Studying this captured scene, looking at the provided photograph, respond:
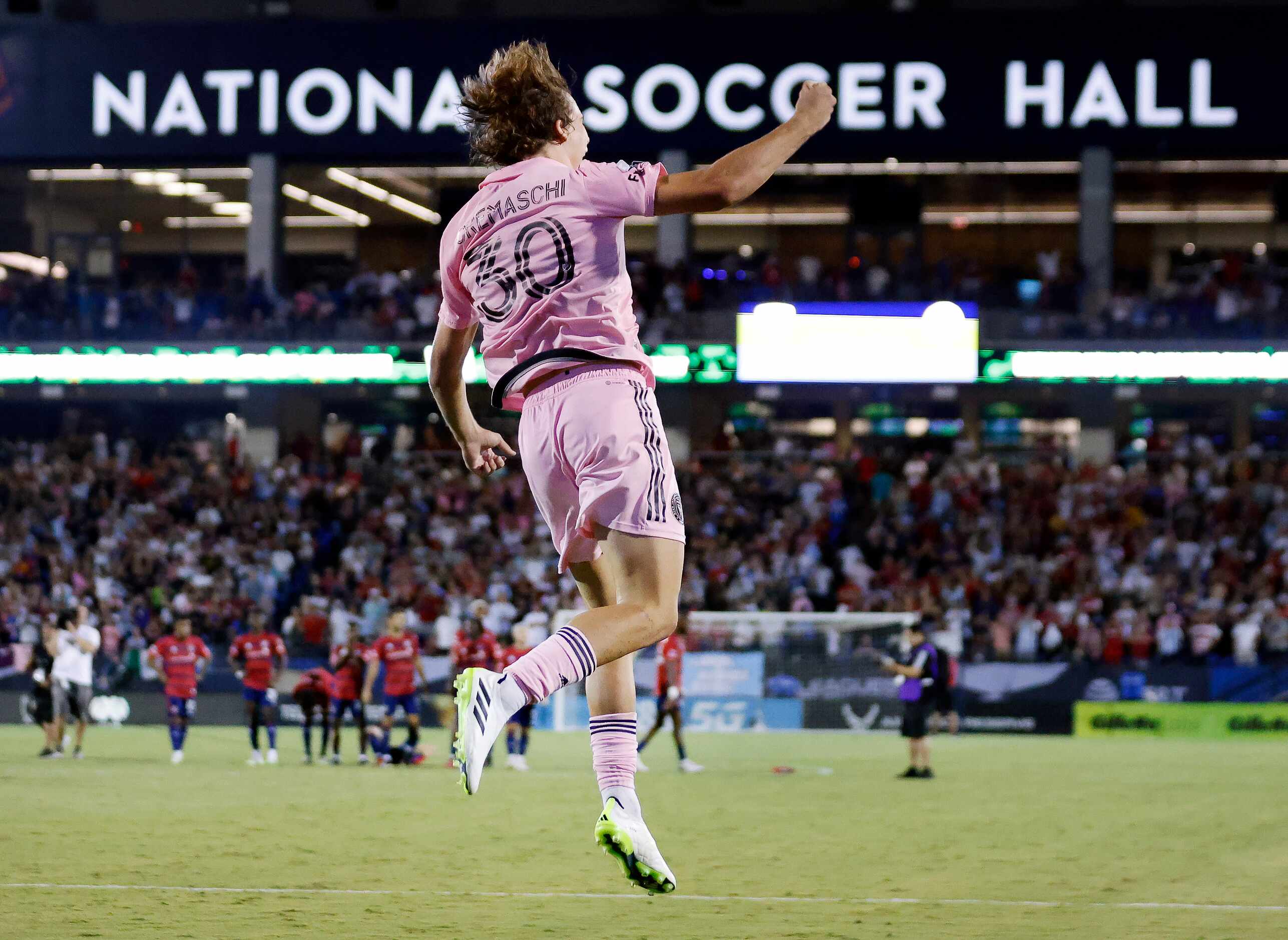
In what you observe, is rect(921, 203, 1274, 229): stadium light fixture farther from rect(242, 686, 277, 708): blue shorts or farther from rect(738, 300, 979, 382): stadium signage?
rect(242, 686, 277, 708): blue shorts

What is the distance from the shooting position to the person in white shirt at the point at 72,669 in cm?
2169

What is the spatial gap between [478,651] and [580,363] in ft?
50.9

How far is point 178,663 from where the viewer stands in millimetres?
21594

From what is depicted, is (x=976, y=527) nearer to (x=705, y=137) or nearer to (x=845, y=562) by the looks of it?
(x=845, y=562)

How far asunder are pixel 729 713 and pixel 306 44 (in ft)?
60.7

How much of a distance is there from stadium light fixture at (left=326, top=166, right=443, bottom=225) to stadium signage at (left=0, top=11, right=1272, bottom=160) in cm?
197

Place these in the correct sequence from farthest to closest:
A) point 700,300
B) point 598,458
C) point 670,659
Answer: point 700,300, point 670,659, point 598,458

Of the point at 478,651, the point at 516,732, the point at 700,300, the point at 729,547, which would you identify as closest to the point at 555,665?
the point at 478,651

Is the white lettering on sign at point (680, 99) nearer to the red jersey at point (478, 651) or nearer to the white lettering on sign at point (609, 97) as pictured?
the white lettering on sign at point (609, 97)

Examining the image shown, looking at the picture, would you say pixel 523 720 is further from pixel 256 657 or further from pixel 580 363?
pixel 580 363

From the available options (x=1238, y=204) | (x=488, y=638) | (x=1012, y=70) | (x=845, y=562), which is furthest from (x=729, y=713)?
(x=1238, y=204)

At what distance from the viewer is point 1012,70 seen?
3516 centimetres

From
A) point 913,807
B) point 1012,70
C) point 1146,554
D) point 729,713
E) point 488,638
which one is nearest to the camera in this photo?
point 913,807

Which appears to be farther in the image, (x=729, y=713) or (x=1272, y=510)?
(x=1272, y=510)
